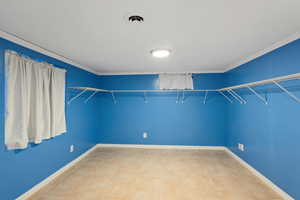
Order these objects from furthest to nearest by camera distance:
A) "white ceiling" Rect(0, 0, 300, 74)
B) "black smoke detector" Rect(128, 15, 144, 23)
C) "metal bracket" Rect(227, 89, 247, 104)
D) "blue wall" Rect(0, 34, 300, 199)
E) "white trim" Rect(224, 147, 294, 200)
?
"metal bracket" Rect(227, 89, 247, 104) → "white trim" Rect(224, 147, 294, 200) → "blue wall" Rect(0, 34, 300, 199) → "black smoke detector" Rect(128, 15, 144, 23) → "white ceiling" Rect(0, 0, 300, 74)

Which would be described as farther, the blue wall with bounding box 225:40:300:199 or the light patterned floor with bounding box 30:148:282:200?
the light patterned floor with bounding box 30:148:282:200

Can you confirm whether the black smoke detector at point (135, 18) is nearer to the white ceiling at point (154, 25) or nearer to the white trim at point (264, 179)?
the white ceiling at point (154, 25)

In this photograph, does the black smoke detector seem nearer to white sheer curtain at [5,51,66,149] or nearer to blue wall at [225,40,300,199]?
white sheer curtain at [5,51,66,149]

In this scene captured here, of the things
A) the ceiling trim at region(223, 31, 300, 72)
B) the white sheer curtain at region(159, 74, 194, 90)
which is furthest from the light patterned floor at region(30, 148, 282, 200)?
the ceiling trim at region(223, 31, 300, 72)

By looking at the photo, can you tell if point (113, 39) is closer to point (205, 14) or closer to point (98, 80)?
point (205, 14)

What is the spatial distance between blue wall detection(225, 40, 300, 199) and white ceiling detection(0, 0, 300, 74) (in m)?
0.29

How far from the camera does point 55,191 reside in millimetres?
2217

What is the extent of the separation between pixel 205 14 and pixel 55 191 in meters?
2.95

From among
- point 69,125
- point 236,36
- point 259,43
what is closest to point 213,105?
point 259,43

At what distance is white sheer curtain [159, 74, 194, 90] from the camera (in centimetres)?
396

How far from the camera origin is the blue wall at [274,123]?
1.90m

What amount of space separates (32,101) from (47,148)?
32.3 inches

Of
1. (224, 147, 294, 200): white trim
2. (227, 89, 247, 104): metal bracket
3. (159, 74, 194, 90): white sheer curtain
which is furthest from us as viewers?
(159, 74, 194, 90): white sheer curtain

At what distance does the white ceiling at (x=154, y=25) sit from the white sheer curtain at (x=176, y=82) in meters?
1.53
